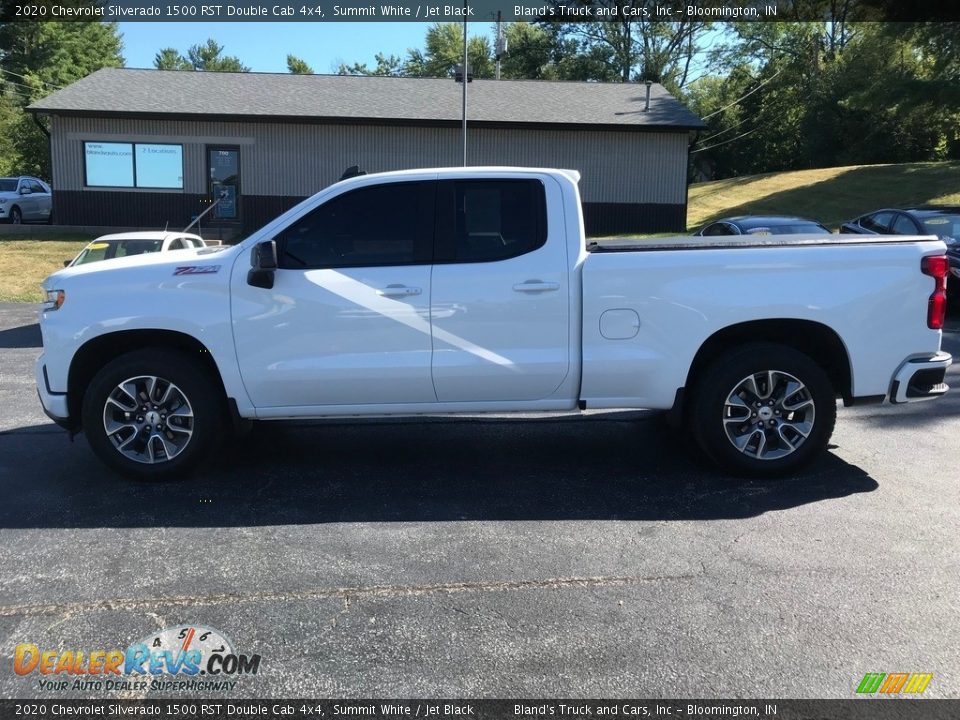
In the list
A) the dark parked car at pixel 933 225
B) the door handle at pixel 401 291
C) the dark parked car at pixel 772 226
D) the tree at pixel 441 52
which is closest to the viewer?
the door handle at pixel 401 291

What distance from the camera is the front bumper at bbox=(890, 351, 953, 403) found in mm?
5824

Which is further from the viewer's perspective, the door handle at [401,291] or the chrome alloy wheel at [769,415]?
the chrome alloy wheel at [769,415]

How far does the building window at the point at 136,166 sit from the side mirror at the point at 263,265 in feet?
71.3

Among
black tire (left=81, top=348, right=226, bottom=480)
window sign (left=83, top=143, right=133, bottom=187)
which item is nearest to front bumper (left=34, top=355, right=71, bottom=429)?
black tire (left=81, top=348, right=226, bottom=480)

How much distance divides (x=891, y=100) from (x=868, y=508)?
30993mm

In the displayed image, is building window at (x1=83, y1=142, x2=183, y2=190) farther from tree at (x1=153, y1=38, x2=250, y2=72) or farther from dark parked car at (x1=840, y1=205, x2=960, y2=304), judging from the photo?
tree at (x1=153, y1=38, x2=250, y2=72)

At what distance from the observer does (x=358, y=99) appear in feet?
87.7

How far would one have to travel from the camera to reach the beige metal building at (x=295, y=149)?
2530 centimetres

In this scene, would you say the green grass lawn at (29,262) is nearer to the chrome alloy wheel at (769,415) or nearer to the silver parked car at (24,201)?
the silver parked car at (24,201)

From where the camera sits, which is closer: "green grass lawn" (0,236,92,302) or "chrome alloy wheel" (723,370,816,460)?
"chrome alloy wheel" (723,370,816,460)

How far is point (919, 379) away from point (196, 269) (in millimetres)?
4680

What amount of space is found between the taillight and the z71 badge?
14.7 feet

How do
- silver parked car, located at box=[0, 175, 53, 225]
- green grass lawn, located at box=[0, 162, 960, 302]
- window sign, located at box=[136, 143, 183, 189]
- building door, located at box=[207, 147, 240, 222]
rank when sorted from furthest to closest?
green grass lawn, located at box=[0, 162, 960, 302]
silver parked car, located at box=[0, 175, 53, 225]
building door, located at box=[207, 147, 240, 222]
window sign, located at box=[136, 143, 183, 189]

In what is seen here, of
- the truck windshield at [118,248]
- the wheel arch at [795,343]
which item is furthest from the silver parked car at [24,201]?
the wheel arch at [795,343]
